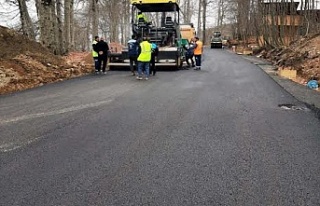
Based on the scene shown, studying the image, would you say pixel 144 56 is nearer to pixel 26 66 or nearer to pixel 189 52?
pixel 26 66

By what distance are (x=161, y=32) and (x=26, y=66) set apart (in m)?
8.05

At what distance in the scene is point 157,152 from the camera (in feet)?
19.0

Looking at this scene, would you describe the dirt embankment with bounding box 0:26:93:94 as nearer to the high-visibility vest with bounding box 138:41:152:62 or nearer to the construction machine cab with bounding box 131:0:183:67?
the high-visibility vest with bounding box 138:41:152:62

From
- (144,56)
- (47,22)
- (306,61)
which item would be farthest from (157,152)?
(47,22)

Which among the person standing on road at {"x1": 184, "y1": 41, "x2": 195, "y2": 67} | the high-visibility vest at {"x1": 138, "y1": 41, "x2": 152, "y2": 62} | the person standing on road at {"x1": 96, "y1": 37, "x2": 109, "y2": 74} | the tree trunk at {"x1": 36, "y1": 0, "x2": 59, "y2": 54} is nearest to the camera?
the high-visibility vest at {"x1": 138, "y1": 41, "x2": 152, "y2": 62}

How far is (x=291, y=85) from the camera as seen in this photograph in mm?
14070

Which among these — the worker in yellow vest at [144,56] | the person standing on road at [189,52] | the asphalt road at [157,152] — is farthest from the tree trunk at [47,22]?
the asphalt road at [157,152]

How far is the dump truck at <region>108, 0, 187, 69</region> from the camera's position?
1939 cm

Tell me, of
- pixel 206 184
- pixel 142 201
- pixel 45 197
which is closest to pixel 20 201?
pixel 45 197

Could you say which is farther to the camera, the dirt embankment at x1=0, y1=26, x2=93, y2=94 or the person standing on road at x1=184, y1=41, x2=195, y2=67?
the person standing on road at x1=184, y1=41, x2=195, y2=67

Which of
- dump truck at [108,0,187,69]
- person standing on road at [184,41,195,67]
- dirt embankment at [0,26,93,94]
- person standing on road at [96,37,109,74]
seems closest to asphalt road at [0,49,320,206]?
dirt embankment at [0,26,93,94]

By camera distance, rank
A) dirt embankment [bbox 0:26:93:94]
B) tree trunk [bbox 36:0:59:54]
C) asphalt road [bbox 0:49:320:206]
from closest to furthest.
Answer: asphalt road [bbox 0:49:320:206] < dirt embankment [bbox 0:26:93:94] < tree trunk [bbox 36:0:59:54]

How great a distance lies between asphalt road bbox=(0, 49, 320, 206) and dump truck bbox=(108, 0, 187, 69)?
29.3 feet

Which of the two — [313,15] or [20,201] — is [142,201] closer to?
[20,201]
